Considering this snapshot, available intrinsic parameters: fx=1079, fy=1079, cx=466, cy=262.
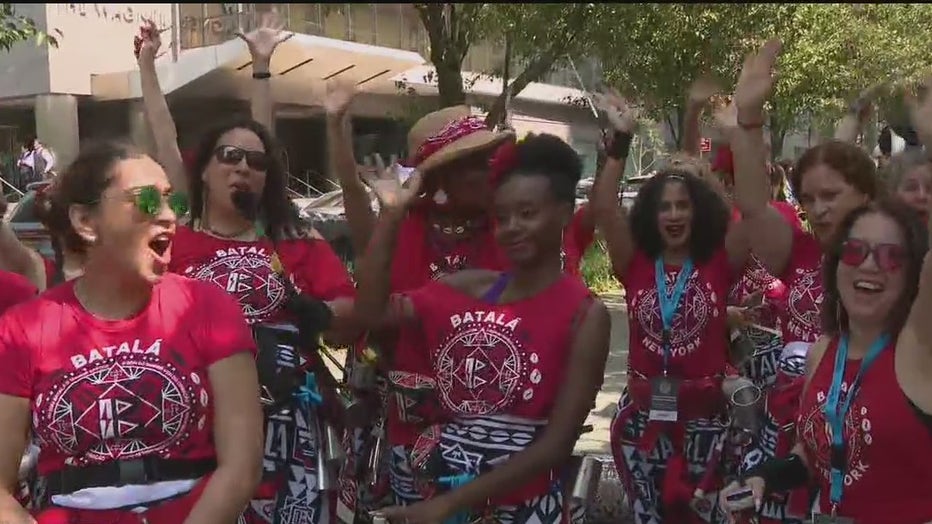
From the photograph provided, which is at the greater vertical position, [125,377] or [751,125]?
[751,125]

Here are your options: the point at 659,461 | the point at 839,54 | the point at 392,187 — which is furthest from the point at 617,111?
the point at 839,54

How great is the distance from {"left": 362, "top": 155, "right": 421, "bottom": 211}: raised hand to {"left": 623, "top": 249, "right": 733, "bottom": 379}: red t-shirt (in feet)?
3.96

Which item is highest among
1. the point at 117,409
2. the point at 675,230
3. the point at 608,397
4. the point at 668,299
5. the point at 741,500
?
the point at 675,230

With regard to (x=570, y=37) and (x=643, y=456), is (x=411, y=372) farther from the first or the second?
(x=570, y=37)

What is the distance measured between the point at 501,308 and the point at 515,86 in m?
9.24

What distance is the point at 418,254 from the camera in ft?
12.8

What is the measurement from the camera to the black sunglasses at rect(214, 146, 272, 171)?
366 centimetres

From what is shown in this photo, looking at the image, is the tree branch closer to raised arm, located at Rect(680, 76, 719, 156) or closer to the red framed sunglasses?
raised arm, located at Rect(680, 76, 719, 156)

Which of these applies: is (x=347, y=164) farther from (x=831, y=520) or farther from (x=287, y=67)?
(x=287, y=67)

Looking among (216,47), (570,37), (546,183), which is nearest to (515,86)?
(570,37)

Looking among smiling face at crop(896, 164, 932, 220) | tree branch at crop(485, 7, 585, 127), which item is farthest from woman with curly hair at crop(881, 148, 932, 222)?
tree branch at crop(485, 7, 585, 127)

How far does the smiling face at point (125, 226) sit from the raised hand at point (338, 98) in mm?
1379

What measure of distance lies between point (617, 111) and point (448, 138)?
31.1 inches

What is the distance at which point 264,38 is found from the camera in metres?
4.45
